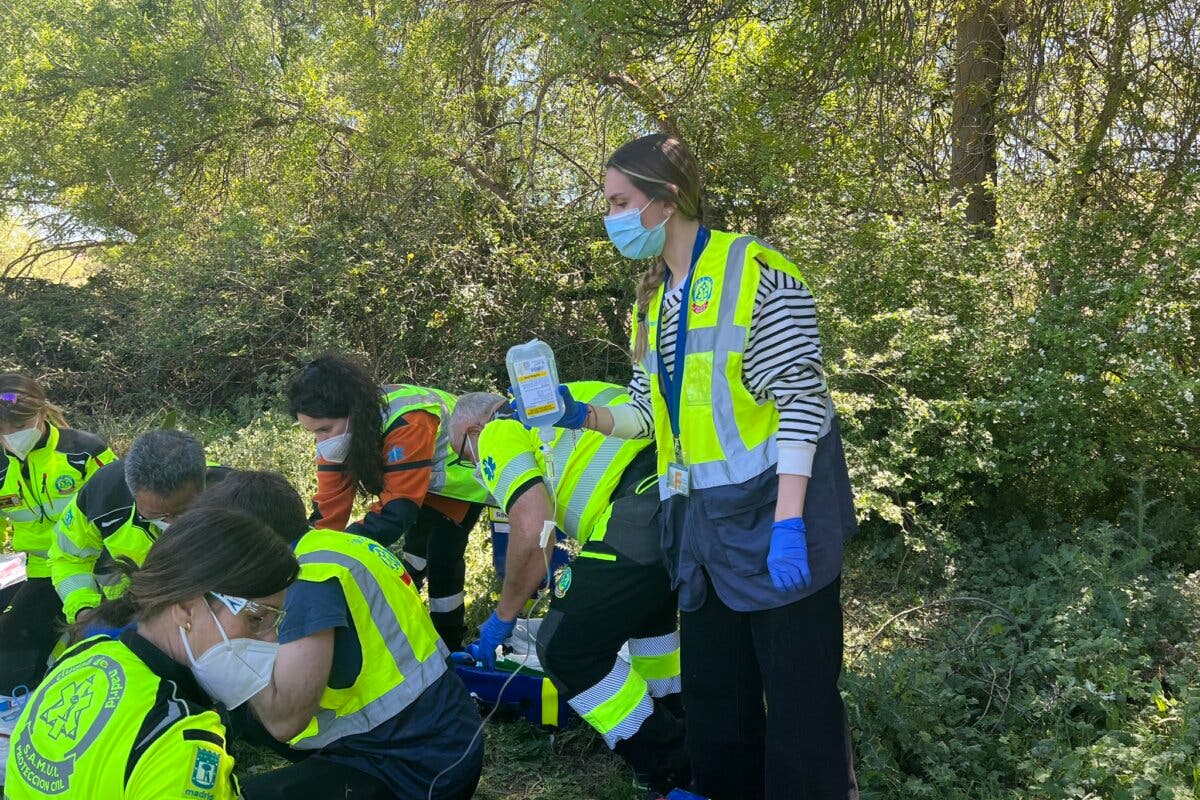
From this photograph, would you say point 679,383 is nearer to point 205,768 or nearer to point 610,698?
point 610,698

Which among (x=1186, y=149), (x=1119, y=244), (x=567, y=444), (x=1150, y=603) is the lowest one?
(x=1150, y=603)

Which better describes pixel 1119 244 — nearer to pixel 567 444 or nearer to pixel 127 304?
pixel 567 444

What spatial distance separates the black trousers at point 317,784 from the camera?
2.40 meters

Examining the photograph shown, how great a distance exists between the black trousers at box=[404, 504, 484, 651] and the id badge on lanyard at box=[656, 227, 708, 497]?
6.66ft

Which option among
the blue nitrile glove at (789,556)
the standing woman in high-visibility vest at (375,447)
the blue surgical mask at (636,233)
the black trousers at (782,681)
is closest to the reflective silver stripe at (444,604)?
the standing woman in high-visibility vest at (375,447)

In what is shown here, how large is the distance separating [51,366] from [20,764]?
30.3 feet

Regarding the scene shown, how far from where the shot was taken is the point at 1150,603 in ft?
11.9

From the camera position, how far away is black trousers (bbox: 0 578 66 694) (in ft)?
12.1

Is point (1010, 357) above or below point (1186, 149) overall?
below

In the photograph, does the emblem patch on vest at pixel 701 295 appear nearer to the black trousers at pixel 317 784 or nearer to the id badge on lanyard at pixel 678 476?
the id badge on lanyard at pixel 678 476

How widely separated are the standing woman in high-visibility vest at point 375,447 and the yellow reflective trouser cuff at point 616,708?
122 centimetres

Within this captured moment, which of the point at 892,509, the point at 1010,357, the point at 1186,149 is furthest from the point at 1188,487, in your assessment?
the point at 1186,149

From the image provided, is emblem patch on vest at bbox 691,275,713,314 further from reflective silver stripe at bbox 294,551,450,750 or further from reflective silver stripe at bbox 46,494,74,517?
reflective silver stripe at bbox 46,494,74,517

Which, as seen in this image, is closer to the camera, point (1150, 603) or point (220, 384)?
point (1150, 603)
